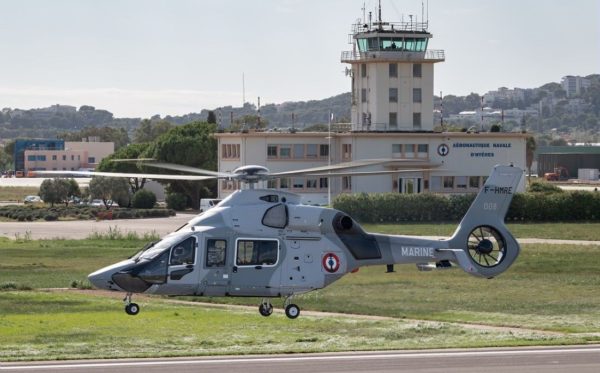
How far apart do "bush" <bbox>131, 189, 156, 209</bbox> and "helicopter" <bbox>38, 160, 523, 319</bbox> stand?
7700 centimetres

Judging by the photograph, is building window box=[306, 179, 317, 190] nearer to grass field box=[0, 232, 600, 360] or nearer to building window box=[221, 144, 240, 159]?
building window box=[221, 144, 240, 159]

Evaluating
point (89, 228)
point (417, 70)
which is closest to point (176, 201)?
point (89, 228)

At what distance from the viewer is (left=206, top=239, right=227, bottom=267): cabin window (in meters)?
31.9

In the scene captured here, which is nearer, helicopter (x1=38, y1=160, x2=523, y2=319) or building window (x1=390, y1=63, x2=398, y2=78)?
helicopter (x1=38, y1=160, x2=523, y2=319)

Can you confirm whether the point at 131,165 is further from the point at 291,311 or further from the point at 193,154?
the point at 291,311

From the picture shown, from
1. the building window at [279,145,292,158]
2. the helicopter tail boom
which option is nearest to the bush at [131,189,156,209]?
the building window at [279,145,292,158]

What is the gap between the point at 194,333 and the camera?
4138 cm

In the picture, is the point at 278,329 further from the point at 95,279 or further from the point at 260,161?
the point at 260,161

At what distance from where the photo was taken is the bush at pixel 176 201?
107875 mm

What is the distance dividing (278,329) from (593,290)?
17423mm

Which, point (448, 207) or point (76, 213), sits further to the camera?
point (76, 213)

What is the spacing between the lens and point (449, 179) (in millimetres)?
94875

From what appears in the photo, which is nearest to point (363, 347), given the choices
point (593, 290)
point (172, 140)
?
point (593, 290)

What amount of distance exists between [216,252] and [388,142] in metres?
62.9
